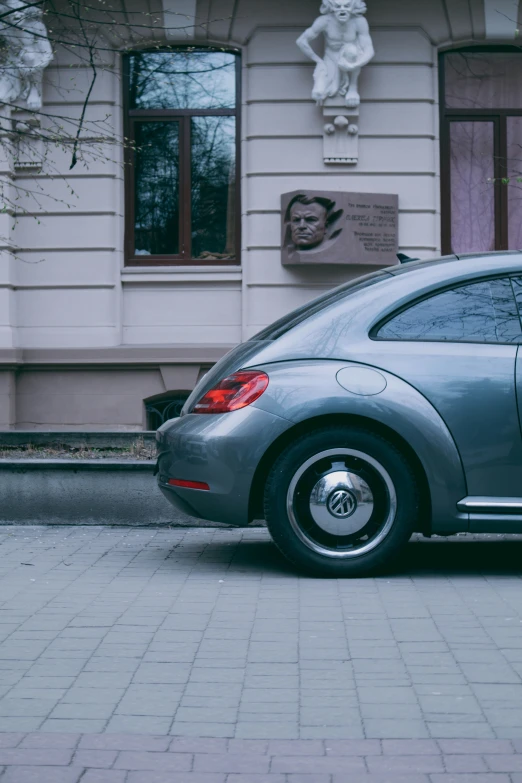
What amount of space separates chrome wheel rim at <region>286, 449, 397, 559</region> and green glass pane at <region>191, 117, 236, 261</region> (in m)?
8.11

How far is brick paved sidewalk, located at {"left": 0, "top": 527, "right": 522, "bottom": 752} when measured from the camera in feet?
12.3

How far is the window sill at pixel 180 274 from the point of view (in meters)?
13.7

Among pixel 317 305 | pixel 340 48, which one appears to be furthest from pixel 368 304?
pixel 340 48

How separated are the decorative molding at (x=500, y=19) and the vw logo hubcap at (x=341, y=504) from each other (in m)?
9.12

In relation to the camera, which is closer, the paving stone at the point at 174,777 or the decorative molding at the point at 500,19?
the paving stone at the point at 174,777

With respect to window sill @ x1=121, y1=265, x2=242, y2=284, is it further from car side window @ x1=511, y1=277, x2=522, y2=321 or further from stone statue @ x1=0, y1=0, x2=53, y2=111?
car side window @ x1=511, y1=277, x2=522, y2=321

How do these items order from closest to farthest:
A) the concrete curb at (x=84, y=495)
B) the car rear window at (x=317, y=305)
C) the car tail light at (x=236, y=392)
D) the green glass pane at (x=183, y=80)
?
1. the car tail light at (x=236, y=392)
2. the car rear window at (x=317, y=305)
3. the concrete curb at (x=84, y=495)
4. the green glass pane at (x=183, y=80)

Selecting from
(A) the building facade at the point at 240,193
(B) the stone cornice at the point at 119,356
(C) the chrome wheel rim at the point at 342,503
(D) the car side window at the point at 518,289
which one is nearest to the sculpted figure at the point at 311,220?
(A) the building facade at the point at 240,193

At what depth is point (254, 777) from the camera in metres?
3.19

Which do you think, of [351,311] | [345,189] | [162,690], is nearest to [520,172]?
[345,189]

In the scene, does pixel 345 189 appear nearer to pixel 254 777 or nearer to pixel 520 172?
pixel 520 172

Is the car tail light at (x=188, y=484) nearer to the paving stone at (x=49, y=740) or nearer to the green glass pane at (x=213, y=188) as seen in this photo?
the paving stone at (x=49, y=740)

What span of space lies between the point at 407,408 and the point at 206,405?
1084 millimetres

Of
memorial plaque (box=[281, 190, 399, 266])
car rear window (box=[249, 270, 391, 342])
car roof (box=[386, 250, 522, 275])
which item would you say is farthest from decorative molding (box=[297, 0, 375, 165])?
car roof (box=[386, 250, 522, 275])
